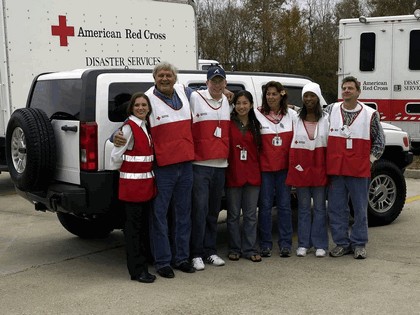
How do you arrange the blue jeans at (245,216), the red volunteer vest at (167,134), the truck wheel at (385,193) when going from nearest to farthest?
the red volunteer vest at (167,134) → the blue jeans at (245,216) → the truck wheel at (385,193)

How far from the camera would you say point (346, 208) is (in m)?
6.05

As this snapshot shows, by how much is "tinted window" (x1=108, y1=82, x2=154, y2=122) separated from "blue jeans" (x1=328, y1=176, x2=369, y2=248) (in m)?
2.10

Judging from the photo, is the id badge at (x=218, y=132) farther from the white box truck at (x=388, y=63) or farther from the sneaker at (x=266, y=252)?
the white box truck at (x=388, y=63)

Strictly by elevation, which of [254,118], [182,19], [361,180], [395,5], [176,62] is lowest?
[361,180]

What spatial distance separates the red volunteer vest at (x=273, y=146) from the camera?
5852mm

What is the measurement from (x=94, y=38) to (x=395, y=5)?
77.0 ft

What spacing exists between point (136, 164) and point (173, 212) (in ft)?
2.06

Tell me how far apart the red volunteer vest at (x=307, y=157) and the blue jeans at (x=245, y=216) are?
1.27 ft

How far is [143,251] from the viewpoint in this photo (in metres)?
5.33

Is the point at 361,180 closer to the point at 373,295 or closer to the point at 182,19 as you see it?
the point at 373,295

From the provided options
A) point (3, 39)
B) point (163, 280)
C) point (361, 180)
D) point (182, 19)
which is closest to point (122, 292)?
point (163, 280)

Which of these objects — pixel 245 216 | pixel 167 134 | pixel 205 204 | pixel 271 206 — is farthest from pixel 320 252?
pixel 167 134

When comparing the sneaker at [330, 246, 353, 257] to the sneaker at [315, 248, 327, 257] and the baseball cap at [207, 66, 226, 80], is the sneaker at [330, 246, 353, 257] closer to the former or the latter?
the sneaker at [315, 248, 327, 257]

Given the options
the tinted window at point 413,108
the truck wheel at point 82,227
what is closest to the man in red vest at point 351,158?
the truck wheel at point 82,227
